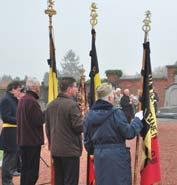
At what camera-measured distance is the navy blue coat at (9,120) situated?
8883 mm

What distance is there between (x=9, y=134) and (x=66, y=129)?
2.17m

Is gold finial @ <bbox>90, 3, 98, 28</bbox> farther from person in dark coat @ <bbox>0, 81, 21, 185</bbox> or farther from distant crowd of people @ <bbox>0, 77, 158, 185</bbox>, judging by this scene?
person in dark coat @ <bbox>0, 81, 21, 185</bbox>

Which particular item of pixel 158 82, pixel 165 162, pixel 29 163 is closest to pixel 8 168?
pixel 29 163

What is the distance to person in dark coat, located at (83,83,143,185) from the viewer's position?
6.00 meters

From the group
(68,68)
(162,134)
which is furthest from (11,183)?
(68,68)

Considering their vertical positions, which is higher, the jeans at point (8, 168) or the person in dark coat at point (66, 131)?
the person in dark coat at point (66, 131)

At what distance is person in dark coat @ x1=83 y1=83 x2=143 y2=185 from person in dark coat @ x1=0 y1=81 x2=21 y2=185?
2.96 metres

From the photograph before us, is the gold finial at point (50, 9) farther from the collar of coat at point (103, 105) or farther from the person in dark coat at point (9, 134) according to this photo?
the collar of coat at point (103, 105)

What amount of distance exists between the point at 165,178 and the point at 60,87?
356 centimetres

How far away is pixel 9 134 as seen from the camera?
29.2ft

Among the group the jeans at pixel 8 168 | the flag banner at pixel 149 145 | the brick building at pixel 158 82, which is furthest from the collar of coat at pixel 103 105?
the brick building at pixel 158 82

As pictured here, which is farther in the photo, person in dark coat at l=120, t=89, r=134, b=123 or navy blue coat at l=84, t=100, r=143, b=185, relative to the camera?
person in dark coat at l=120, t=89, r=134, b=123

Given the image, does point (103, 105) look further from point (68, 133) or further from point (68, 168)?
point (68, 168)

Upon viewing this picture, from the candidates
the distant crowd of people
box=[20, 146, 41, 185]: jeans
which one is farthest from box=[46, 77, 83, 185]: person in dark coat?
box=[20, 146, 41, 185]: jeans
